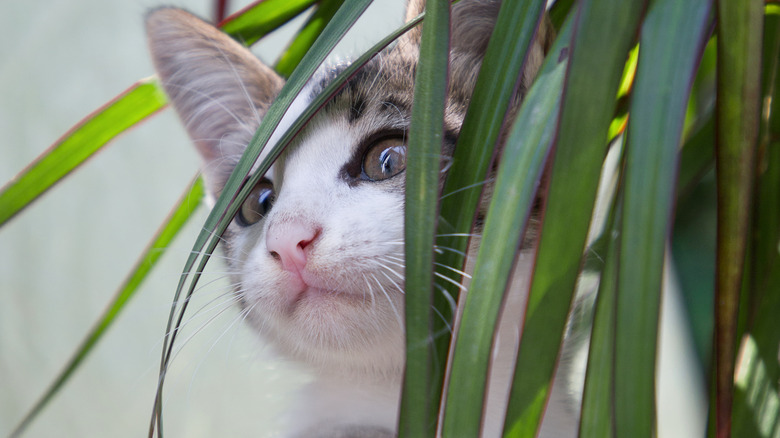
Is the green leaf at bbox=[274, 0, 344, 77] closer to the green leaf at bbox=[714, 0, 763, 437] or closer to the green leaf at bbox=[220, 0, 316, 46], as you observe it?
the green leaf at bbox=[220, 0, 316, 46]

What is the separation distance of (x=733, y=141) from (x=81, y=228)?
157 centimetres

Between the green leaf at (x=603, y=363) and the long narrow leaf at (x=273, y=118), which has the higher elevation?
the long narrow leaf at (x=273, y=118)

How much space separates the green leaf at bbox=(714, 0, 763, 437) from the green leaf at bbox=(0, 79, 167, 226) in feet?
1.84

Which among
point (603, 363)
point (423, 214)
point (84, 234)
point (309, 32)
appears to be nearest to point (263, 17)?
point (309, 32)

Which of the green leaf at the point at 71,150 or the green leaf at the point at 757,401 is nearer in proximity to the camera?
the green leaf at the point at 757,401

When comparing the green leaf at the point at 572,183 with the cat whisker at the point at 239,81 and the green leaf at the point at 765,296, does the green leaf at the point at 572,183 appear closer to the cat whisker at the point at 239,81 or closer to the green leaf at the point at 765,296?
the green leaf at the point at 765,296

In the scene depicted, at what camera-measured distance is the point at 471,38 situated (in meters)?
0.64

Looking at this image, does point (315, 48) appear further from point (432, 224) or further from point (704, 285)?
point (704, 285)

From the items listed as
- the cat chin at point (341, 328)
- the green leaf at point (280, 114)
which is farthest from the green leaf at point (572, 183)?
the cat chin at point (341, 328)

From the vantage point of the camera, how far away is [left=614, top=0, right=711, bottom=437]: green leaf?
0.84 ft

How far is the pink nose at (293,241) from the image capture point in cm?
54

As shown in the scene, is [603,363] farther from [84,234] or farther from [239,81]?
[84,234]

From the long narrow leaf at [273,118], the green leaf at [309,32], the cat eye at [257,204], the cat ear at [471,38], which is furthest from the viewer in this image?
the cat eye at [257,204]

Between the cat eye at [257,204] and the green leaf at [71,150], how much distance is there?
16cm
